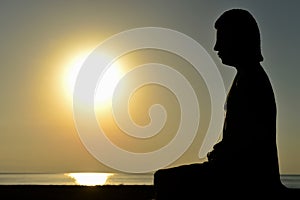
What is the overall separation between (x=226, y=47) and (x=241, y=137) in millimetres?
800

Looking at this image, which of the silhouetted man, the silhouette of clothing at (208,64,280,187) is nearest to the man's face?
the silhouetted man

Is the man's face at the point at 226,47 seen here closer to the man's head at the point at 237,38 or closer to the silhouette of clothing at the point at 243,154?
the man's head at the point at 237,38

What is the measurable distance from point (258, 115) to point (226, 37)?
2.42 ft

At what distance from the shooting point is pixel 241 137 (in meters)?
5.25

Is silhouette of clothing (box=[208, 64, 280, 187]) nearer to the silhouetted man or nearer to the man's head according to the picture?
the silhouetted man

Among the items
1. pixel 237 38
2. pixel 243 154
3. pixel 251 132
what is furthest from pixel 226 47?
pixel 243 154

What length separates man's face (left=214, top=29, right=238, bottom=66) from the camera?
5328mm

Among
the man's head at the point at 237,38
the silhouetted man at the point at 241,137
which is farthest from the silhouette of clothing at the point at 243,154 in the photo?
the man's head at the point at 237,38

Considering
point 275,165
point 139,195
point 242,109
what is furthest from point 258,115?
point 139,195

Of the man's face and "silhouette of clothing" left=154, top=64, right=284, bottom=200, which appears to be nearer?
"silhouette of clothing" left=154, top=64, right=284, bottom=200

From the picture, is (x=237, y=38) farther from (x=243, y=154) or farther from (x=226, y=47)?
(x=243, y=154)

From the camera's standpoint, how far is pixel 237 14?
5285 mm

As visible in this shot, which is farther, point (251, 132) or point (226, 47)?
point (226, 47)

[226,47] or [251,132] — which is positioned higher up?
[226,47]
